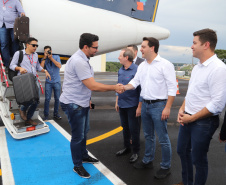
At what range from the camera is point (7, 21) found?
5262mm

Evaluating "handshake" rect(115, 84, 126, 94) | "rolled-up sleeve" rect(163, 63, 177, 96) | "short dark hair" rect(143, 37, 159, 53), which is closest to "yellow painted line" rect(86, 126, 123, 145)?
"handshake" rect(115, 84, 126, 94)

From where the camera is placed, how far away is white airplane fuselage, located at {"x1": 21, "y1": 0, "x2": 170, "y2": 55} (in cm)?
615

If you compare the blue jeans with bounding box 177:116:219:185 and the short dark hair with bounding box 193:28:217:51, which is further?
the blue jeans with bounding box 177:116:219:185

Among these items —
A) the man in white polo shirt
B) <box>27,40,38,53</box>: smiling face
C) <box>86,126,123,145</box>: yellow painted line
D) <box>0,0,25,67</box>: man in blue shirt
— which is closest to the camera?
the man in white polo shirt

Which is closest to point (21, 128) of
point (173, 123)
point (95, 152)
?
point (95, 152)

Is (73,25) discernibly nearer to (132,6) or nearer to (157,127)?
(132,6)

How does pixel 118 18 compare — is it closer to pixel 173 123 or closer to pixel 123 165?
pixel 173 123

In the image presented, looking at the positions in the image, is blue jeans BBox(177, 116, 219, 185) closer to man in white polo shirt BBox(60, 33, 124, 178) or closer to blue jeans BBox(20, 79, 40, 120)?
man in white polo shirt BBox(60, 33, 124, 178)

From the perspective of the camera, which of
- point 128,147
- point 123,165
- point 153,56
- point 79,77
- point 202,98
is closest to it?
point 202,98

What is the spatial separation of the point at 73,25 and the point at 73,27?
62 mm

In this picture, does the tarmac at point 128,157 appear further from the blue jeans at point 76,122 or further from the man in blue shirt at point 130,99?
the blue jeans at point 76,122

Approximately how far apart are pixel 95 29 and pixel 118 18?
4.07 feet

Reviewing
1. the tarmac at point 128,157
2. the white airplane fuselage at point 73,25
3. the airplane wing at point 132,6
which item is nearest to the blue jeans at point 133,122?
the tarmac at point 128,157

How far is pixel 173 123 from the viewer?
640cm
